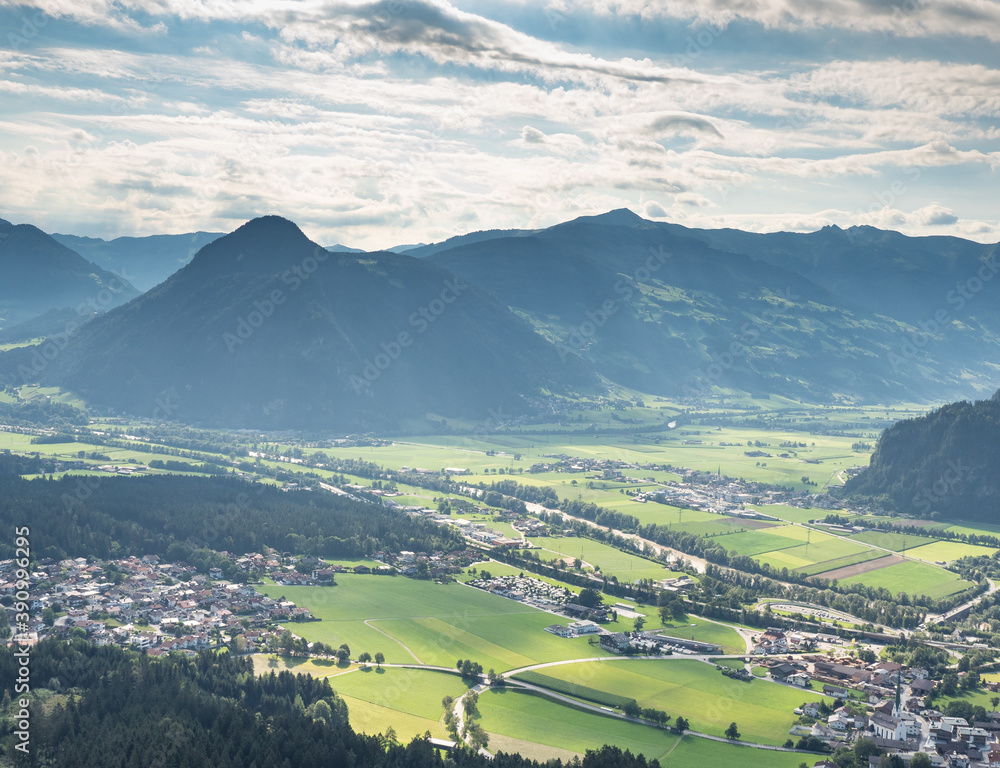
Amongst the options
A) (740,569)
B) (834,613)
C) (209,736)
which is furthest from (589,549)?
(209,736)

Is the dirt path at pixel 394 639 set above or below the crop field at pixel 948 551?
below

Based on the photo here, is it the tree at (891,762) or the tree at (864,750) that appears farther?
the tree at (864,750)

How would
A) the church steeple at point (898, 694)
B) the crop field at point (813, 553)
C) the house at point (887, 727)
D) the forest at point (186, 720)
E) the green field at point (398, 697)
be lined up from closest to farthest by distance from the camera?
1. the forest at point (186, 720)
2. the house at point (887, 727)
3. the green field at point (398, 697)
4. the church steeple at point (898, 694)
5. the crop field at point (813, 553)

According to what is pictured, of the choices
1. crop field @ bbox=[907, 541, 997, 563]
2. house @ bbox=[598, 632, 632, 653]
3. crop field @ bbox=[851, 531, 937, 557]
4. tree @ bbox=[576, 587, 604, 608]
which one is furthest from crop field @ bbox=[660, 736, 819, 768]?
crop field @ bbox=[851, 531, 937, 557]

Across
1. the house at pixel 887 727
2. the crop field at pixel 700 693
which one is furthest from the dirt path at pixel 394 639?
the house at pixel 887 727

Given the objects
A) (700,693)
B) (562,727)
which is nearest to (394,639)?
(562,727)

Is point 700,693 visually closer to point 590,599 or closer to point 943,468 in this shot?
point 590,599

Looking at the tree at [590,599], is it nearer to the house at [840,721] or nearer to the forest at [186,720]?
the house at [840,721]
